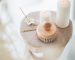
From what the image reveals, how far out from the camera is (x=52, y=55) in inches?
54.7

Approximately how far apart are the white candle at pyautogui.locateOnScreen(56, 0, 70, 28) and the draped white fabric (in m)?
0.43

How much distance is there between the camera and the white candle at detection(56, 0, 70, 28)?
111cm

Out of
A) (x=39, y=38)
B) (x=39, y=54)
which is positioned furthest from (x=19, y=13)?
(x=39, y=38)

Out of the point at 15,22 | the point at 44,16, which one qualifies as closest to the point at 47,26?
the point at 44,16

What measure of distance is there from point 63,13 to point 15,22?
669mm

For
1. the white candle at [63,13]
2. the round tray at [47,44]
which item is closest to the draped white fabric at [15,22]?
the round tray at [47,44]

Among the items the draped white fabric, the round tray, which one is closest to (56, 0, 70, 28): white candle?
the round tray

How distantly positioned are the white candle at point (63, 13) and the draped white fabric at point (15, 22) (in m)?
0.43

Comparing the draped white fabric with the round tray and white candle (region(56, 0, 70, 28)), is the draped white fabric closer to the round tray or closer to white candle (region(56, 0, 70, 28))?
the round tray

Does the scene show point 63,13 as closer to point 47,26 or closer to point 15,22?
point 47,26

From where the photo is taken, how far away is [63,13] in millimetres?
1129

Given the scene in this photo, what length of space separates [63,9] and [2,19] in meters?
0.80

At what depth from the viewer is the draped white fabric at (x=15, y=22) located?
61.0 inches

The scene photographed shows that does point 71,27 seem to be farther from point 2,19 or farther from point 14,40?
point 2,19
